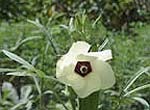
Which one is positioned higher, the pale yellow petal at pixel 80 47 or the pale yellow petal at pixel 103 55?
the pale yellow petal at pixel 80 47

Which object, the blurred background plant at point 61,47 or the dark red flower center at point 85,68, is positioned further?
the blurred background plant at point 61,47

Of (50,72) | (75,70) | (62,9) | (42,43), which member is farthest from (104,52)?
(62,9)

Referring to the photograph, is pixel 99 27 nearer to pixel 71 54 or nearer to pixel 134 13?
pixel 71 54

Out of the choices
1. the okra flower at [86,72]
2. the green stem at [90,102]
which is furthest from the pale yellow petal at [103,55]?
the green stem at [90,102]

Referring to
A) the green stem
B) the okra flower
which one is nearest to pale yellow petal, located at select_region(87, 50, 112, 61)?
the okra flower

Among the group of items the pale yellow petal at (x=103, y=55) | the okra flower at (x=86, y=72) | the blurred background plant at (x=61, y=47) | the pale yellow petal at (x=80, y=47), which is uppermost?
the pale yellow petal at (x=80, y=47)

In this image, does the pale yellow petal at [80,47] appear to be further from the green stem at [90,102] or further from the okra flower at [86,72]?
the green stem at [90,102]

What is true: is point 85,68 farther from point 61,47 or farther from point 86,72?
point 61,47

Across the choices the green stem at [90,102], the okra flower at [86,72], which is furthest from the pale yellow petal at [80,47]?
the green stem at [90,102]
